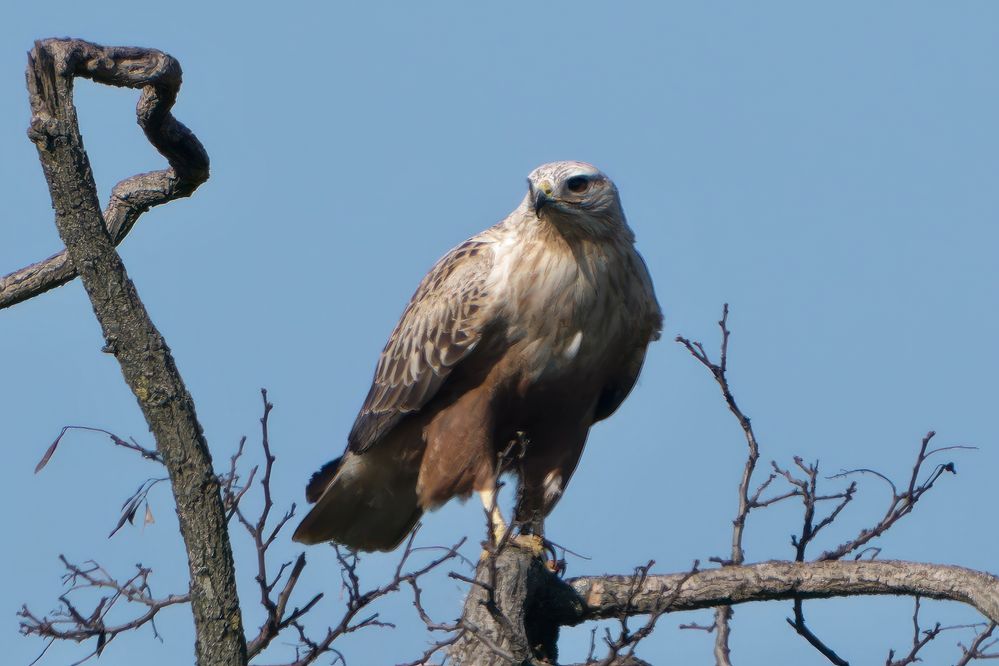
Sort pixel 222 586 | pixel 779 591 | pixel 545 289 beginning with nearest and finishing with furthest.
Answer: pixel 222 586 → pixel 779 591 → pixel 545 289

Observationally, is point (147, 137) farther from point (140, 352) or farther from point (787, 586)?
point (787, 586)

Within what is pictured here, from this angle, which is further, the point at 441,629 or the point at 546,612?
the point at 546,612

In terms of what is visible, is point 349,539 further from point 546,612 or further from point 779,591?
point 779,591

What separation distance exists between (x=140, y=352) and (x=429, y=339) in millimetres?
2656

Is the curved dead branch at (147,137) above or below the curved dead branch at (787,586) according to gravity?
above

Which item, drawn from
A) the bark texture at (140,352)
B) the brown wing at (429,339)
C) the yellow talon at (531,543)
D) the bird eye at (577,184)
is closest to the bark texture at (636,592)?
the yellow talon at (531,543)

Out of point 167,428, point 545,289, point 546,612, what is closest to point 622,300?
point 545,289

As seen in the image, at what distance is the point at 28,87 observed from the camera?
464 cm

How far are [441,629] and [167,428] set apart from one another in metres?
1.25

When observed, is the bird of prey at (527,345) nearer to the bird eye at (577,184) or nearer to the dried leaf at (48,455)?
the bird eye at (577,184)

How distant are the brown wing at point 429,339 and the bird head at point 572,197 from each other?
1.61 ft

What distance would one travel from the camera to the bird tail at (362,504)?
7.59 m

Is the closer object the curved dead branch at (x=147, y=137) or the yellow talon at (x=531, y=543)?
the curved dead branch at (x=147, y=137)

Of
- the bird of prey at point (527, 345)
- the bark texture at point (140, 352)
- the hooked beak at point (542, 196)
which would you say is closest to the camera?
the bark texture at point (140, 352)
